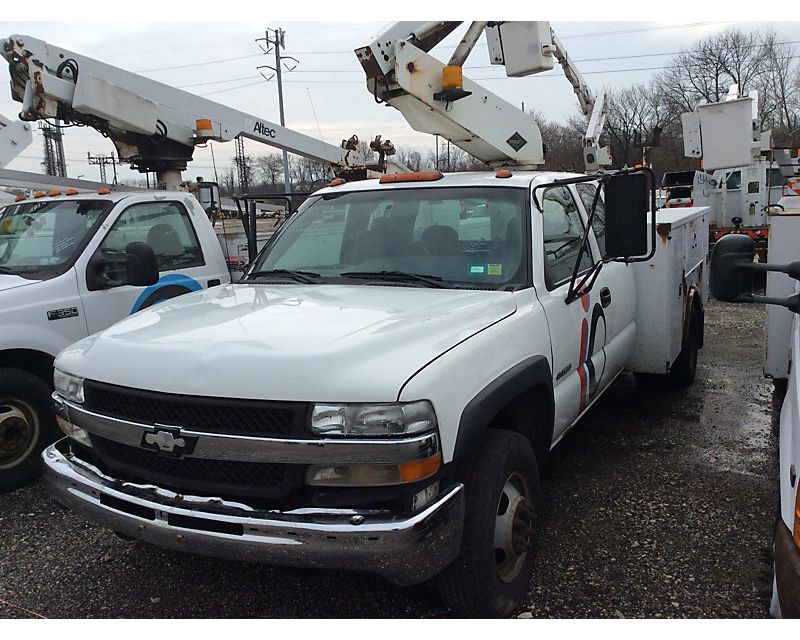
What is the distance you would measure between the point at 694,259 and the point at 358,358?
4.86 m

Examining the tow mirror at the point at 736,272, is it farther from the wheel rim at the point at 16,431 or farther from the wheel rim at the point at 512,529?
the wheel rim at the point at 16,431

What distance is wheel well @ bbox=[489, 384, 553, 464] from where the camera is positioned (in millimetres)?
3188

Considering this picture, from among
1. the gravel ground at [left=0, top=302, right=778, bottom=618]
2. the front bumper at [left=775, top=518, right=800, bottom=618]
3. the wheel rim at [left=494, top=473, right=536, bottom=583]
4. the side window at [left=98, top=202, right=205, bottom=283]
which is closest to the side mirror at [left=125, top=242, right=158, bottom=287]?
the side window at [left=98, top=202, right=205, bottom=283]

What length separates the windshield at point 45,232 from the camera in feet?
16.5

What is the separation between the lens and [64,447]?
3.20 meters

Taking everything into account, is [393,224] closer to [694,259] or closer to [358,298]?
[358,298]

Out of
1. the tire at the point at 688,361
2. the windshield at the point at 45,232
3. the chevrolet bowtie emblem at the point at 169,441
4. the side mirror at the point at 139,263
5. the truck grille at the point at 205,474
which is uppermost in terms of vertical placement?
the windshield at the point at 45,232

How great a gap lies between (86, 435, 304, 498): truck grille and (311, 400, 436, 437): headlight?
0.21 m

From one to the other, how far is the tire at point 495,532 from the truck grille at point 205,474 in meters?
0.71

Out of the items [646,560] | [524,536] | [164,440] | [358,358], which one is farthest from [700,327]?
[164,440]

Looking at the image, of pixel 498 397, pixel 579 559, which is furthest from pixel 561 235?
pixel 579 559

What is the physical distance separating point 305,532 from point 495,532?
86cm

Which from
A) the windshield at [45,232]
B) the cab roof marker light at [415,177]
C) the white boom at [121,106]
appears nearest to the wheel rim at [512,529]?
the cab roof marker light at [415,177]

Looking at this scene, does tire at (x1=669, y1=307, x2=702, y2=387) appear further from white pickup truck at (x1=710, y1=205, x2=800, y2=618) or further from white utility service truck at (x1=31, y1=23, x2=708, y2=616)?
white pickup truck at (x1=710, y1=205, x2=800, y2=618)
